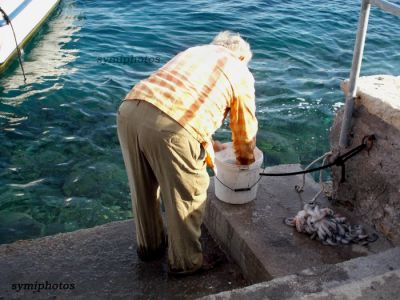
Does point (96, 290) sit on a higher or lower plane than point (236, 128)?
lower

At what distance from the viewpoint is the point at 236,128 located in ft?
11.5

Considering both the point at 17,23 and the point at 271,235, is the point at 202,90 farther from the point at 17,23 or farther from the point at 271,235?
the point at 17,23

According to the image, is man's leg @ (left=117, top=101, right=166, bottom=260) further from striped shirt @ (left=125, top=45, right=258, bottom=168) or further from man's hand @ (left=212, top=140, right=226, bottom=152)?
man's hand @ (left=212, top=140, right=226, bottom=152)

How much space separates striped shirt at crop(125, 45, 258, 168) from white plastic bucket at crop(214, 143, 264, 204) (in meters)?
0.50

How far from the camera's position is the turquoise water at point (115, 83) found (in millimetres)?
5805

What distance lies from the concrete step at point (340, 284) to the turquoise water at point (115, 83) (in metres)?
3.20

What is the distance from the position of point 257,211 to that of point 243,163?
46cm

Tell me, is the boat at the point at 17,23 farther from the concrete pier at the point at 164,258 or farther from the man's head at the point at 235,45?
the man's head at the point at 235,45

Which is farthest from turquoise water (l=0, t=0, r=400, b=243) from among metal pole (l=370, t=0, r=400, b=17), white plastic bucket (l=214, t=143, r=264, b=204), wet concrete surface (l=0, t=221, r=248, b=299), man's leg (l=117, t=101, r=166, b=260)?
metal pole (l=370, t=0, r=400, b=17)

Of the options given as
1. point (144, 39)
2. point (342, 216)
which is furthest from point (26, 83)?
point (342, 216)

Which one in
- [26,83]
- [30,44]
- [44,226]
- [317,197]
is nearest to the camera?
[317,197]

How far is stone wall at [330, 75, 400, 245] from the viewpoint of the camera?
10.8 feet

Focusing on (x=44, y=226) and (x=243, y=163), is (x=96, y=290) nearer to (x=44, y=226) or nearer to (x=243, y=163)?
(x=243, y=163)

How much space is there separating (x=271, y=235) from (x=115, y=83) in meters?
5.97
